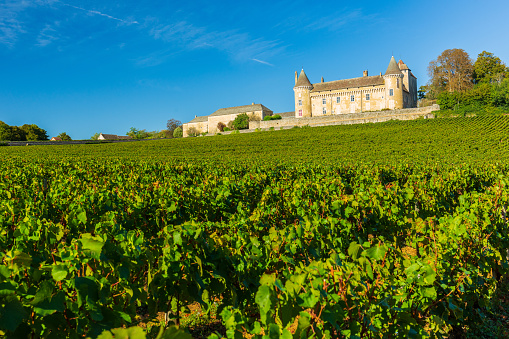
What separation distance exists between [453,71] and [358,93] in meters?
20.1

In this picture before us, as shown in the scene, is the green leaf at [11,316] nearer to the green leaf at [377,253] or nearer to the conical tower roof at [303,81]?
the green leaf at [377,253]

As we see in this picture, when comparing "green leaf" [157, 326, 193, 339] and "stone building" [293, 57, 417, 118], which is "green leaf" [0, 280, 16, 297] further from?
"stone building" [293, 57, 417, 118]

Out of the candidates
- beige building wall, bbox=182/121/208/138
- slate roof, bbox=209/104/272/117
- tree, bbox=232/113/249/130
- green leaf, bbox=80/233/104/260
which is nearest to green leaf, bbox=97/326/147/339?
green leaf, bbox=80/233/104/260

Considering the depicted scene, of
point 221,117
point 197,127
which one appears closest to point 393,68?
point 221,117

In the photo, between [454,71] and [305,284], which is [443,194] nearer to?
[305,284]

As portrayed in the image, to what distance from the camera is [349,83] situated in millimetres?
68250

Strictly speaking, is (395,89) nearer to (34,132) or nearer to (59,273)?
(59,273)

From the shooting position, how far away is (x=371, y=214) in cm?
619

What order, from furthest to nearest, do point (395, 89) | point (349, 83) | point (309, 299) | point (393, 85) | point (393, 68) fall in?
1. point (349, 83)
2. point (393, 68)
3. point (393, 85)
4. point (395, 89)
5. point (309, 299)

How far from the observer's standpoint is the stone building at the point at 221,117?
81.7m

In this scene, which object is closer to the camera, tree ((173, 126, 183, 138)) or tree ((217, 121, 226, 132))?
tree ((217, 121, 226, 132))

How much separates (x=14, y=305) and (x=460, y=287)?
364 cm

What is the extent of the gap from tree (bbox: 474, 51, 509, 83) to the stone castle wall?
74.8 ft

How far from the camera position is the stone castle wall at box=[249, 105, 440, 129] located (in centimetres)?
5403
